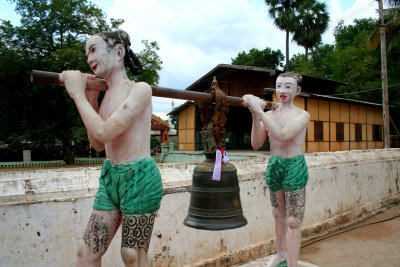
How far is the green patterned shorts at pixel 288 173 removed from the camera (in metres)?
3.00

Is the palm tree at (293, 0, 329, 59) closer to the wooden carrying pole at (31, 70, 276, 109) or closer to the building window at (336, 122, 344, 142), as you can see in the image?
the building window at (336, 122, 344, 142)

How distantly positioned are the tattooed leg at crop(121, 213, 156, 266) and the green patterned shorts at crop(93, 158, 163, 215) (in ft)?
0.14

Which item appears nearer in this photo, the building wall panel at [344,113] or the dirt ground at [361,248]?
the dirt ground at [361,248]

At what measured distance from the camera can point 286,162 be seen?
9.98 ft

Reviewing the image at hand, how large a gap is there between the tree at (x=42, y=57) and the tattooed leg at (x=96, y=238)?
15.5 metres

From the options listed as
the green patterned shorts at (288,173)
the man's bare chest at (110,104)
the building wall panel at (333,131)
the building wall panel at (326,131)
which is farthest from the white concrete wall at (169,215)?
the building wall panel at (333,131)

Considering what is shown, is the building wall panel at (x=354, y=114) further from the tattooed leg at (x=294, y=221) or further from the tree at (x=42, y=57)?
the tattooed leg at (x=294, y=221)

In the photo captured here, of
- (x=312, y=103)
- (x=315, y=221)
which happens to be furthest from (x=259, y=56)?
(x=315, y=221)

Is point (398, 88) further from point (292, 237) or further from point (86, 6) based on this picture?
point (292, 237)

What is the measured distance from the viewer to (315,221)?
518 cm

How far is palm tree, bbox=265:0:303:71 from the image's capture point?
2522 centimetres

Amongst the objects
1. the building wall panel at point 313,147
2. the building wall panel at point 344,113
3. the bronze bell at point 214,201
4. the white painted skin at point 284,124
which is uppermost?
the building wall panel at point 344,113

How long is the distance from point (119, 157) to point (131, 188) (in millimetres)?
202

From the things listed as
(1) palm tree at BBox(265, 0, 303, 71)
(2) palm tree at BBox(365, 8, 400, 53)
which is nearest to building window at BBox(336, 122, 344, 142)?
(2) palm tree at BBox(365, 8, 400, 53)
